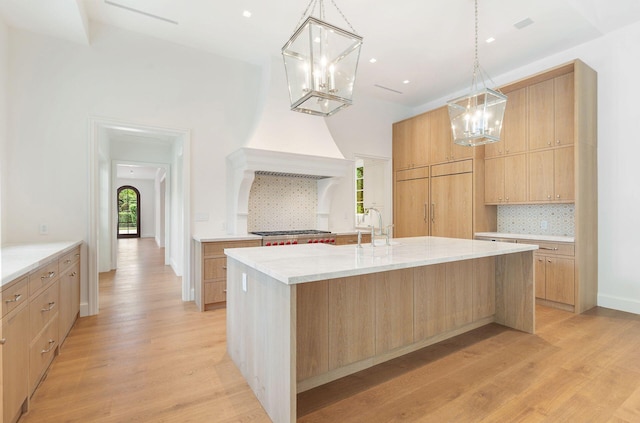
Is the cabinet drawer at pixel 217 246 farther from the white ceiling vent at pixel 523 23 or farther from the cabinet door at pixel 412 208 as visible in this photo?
the white ceiling vent at pixel 523 23

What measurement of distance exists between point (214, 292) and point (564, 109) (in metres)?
4.93

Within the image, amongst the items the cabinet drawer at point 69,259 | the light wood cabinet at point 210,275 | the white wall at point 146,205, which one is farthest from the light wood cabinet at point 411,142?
the white wall at point 146,205

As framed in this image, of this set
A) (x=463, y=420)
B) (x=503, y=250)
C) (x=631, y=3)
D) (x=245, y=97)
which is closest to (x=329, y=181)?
(x=245, y=97)

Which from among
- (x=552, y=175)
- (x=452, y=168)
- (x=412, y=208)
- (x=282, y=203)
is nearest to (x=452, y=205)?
(x=452, y=168)

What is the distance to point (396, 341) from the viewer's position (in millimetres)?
2504

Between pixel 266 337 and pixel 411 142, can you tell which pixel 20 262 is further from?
pixel 411 142

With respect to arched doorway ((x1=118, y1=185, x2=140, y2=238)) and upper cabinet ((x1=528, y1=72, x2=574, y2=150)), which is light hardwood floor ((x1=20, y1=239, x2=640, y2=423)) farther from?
arched doorway ((x1=118, y1=185, x2=140, y2=238))

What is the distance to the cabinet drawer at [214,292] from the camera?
3781 mm

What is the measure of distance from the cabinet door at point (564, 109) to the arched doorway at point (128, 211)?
49.3 feet

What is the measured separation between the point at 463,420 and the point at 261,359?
1.23m

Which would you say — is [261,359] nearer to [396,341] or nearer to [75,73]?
[396,341]

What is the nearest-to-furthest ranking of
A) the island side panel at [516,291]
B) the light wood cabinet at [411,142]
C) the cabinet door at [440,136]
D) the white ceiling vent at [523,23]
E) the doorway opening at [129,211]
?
the island side panel at [516,291], the white ceiling vent at [523,23], the cabinet door at [440,136], the light wood cabinet at [411,142], the doorway opening at [129,211]

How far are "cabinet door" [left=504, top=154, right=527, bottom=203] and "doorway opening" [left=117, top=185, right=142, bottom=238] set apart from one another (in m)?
14.4

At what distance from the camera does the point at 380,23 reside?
358cm
